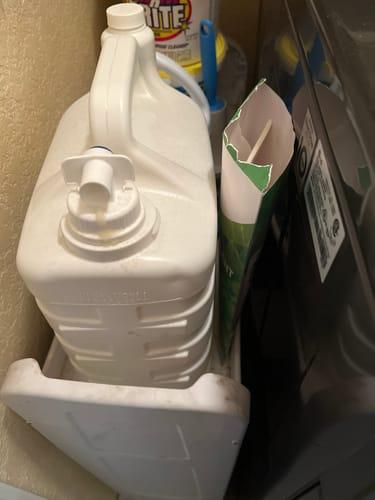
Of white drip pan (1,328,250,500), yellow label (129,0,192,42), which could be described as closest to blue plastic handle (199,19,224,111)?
yellow label (129,0,192,42)

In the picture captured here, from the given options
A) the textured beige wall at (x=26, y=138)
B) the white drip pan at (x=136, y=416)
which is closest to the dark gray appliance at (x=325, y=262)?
the white drip pan at (x=136, y=416)

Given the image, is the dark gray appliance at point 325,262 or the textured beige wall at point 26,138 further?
the textured beige wall at point 26,138

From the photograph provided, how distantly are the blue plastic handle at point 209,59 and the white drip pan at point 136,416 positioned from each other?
0.40 metres

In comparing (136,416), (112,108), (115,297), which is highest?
(112,108)

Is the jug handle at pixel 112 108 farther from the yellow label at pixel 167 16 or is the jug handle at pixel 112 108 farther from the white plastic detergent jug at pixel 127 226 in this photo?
the yellow label at pixel 167 16

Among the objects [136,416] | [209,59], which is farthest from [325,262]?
[209,59]

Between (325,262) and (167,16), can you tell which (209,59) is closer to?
(167,16)

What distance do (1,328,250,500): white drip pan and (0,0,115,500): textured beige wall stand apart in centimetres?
3

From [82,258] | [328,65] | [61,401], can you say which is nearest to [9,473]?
[61,401]

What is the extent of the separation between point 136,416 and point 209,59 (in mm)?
511

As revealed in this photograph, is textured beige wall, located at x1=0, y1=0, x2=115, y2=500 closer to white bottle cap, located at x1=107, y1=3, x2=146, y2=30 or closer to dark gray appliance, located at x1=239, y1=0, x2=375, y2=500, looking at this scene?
white bottle cap, located at x1=107, y1=3, x2=146, y2=30

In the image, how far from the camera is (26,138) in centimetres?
49

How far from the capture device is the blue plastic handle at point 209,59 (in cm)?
60

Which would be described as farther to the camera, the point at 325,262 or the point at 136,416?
the point at 136,416
